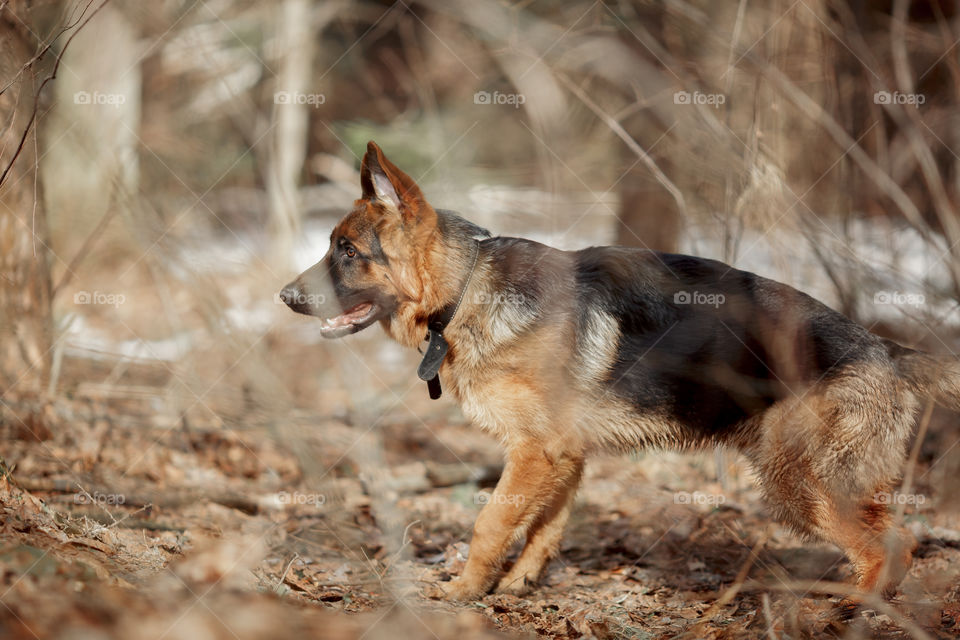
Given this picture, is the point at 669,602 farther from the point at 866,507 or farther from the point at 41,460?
the point at 41,460

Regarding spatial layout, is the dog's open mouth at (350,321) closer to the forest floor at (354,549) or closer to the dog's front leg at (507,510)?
the forest floor at (354,549)

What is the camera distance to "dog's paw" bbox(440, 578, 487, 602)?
4684mm

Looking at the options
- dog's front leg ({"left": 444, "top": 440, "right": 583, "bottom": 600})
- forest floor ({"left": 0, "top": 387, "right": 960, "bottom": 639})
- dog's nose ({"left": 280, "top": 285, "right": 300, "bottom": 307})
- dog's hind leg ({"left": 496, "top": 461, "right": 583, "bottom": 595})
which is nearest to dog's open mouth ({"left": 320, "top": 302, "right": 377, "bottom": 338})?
dog's nose ({"left": 280, "top": 285, "right": 300, "bottom": 307})

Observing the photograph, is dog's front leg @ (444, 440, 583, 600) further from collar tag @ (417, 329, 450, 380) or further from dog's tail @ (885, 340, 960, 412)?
dog's tail @ (885, 340, 960, 412)

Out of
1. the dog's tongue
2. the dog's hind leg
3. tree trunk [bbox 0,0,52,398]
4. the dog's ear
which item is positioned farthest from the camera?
tree trunk [bbox 0,0,52,398]

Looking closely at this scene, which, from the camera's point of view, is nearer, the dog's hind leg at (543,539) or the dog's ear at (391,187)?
the dog's ear at (391,187)

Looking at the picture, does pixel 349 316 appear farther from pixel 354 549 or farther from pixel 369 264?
pixel 354 549

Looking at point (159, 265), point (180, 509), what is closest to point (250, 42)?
point (159, 265)

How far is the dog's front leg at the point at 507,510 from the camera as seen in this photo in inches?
185

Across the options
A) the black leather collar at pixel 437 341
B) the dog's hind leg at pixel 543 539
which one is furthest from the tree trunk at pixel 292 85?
the dog's hind leg at pixel 543 539

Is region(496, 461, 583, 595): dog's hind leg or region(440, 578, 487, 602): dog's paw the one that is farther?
region(496, 461, 583, 595): dog's hind leg

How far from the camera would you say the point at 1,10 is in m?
5.45

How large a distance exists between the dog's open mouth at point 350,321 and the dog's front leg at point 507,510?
131cm

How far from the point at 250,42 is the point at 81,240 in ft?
18.4
